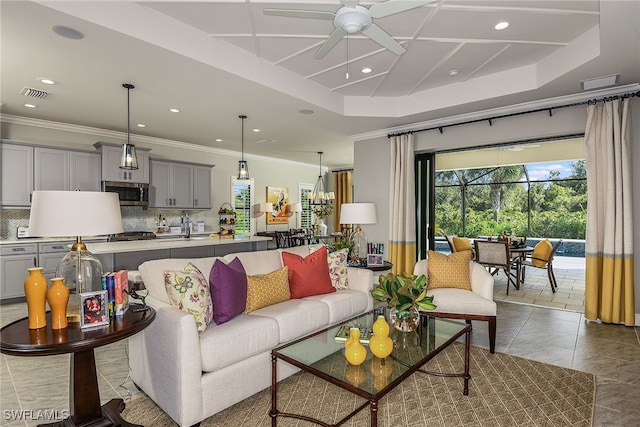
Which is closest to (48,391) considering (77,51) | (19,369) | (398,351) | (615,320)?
(19,369)

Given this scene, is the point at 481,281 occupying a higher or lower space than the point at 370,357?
higher

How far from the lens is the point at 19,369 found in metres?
2.80

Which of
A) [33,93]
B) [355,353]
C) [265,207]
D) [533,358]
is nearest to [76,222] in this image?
[355,353]

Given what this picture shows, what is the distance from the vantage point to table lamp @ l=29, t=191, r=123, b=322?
1.77 meters

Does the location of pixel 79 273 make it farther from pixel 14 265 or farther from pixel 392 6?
pixel 14 265

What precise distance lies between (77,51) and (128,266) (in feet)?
7.89

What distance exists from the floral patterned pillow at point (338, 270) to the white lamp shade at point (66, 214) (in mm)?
2147

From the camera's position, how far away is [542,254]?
5.75m

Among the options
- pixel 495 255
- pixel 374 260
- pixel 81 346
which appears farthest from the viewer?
pixel 495 255

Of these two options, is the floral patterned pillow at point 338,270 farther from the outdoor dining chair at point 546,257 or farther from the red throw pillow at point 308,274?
the outdoor dining chair at point 546,257

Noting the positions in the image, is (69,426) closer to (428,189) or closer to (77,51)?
→ (77,51)

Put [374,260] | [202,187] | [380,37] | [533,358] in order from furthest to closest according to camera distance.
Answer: [202,187], [374,260], [533,358], [380,37]

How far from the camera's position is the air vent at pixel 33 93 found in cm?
396

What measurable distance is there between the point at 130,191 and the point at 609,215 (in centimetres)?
685
